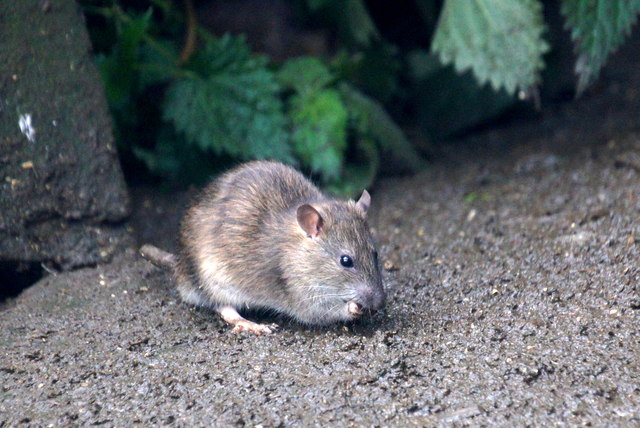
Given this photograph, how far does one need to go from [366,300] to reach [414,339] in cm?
31

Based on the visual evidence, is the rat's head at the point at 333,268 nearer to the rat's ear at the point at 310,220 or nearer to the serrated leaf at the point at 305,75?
the rat's ear at the point at 310,220

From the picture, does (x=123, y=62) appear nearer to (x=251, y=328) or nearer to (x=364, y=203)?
(x=364, y=203)

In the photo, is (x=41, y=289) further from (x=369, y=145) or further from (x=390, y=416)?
(x=369, y=145)

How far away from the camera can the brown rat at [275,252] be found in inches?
142

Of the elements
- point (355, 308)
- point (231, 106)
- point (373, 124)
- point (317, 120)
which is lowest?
point (355, 308)

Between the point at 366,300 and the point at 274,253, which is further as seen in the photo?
the point at 274,253

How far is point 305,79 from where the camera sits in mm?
5504

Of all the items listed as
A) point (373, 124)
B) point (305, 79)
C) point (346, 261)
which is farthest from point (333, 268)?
point (305, 79)

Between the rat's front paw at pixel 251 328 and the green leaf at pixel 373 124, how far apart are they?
90.3 inches

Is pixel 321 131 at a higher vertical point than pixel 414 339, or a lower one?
higher

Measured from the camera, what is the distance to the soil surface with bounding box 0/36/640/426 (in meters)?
2.82

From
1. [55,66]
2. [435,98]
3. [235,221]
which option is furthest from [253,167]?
Result: [435,98]

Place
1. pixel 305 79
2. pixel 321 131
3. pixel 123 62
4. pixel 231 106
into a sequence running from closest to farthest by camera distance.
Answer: pixel 123 62 < pixel 231 106 < pixel 321 131 < pixel 305 79

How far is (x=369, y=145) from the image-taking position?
5.58 metres
